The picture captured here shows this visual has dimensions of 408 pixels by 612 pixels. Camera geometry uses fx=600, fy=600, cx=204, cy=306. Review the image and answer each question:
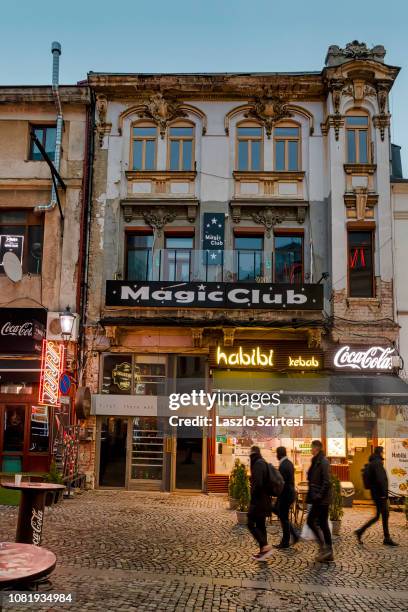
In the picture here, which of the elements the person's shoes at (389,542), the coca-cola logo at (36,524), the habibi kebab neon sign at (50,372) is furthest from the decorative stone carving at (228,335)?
the coca-cola logo at (36,524)

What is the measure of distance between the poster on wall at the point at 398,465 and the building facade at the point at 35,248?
8.67 metres

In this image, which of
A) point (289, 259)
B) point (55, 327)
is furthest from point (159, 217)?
point (55, 327)

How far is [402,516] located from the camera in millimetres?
14195

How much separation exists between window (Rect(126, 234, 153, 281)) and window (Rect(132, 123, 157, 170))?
217cm

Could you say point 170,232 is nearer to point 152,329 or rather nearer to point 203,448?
point 152,329

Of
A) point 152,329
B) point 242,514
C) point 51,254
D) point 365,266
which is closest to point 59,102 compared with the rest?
point 51,254

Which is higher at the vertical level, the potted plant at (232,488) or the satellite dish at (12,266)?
the satellite dish at (12,266)

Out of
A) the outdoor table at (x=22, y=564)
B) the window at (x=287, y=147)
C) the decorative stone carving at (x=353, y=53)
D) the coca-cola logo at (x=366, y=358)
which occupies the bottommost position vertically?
the outdoor table at (x=22, y=564)

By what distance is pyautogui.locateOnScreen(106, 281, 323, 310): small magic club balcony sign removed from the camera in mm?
16188

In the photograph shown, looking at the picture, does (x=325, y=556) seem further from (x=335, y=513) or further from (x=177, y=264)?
(x=177, y=264)

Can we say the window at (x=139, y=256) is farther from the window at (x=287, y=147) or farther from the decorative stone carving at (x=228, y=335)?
the window at (x=287, y=147)

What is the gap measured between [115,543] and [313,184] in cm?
1183

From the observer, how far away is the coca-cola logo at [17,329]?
56.3ft

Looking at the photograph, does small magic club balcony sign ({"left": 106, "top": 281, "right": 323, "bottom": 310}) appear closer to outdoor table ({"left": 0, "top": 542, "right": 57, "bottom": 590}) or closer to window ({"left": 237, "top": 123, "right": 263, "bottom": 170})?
window ({"left": 237, "top": 123, "right": 263, "bottom": 170})
